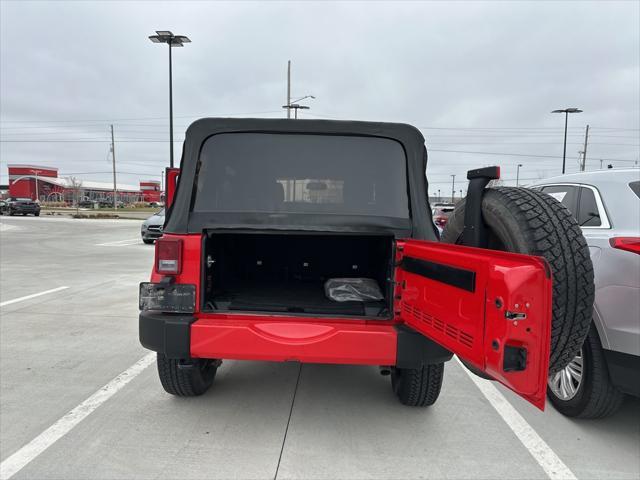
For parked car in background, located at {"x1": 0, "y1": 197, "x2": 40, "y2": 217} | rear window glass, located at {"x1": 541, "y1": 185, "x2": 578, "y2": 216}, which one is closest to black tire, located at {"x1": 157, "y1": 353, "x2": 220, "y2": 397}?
rear window glass, located at {"x1": 541, "y1": 185, "x2": 578, "y2": 216}

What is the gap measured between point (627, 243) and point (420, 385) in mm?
1647

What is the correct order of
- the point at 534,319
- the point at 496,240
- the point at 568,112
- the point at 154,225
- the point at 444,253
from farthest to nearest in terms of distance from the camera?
the point at 568,112, the point at 154,225, the point at 496,240, the point at 444,253, the point at 534,319

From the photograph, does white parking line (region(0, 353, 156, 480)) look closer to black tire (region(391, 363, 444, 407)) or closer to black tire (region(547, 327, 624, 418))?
black tire (region(391, 363, 444, 407))

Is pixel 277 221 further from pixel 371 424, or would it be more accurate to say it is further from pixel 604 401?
pixel 604 401

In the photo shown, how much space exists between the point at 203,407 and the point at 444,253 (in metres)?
2.24

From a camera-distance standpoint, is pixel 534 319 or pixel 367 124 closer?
pixel 534 319

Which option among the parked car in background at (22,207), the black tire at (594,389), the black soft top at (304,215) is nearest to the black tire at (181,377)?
the black soft top at (304,215)

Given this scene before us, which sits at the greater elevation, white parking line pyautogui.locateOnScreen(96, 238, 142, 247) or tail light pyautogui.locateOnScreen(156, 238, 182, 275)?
tail light pyautogui.locateOnScreen(156, 238, 182, 275)

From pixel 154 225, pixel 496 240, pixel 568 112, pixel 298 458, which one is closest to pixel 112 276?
pixel 154 225

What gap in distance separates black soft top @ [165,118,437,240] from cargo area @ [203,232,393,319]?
9.1 inches

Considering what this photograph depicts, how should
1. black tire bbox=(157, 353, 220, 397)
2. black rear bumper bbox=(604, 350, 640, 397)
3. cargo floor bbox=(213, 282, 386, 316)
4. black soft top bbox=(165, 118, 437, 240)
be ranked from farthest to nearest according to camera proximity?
black tire bbox=(157, 353, 220, 397), cargo floor bbox=(213, 282, 386, 316), black soft top bbox=(165, 118, 437, 240), black rear bumper bbox=(604, 350, 640, 397)

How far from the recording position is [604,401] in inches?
121

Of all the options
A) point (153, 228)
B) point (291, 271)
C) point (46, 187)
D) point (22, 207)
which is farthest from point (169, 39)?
point (46, 187)

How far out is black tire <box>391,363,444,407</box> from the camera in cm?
324
